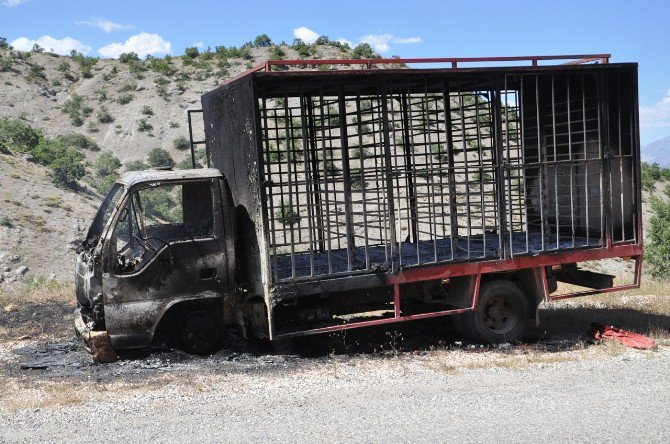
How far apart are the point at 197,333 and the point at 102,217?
1785 millimetres

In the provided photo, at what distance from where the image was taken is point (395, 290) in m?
8.70

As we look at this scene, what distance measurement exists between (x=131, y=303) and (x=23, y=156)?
30538 millimetres

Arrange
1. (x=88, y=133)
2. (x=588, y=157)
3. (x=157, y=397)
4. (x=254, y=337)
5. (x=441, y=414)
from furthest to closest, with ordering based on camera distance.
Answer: (x=88, y=133)
(x=588, y=157)
(x=254, y=337)
(x=157, y=397)
(x=441, y=414)

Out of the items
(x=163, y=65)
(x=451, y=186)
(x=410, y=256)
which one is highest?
(x=163, y=65)

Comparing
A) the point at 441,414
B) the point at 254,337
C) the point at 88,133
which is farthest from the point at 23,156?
the point at 441,414

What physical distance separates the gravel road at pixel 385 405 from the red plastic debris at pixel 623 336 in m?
0.38

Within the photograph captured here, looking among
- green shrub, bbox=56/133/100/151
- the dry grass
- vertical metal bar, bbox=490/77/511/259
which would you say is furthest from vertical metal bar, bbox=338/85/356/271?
green shrub, bbox=56/133/100/151

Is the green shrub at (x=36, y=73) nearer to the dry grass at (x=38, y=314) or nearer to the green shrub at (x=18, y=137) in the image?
the green shrub at (x=18, y=137)

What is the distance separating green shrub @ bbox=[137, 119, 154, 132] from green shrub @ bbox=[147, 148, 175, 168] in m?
4.70

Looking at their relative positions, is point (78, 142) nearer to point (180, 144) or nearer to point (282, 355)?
point (180, 144)

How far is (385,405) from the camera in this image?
6594 mm

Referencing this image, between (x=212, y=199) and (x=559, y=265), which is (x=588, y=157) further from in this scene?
(x=212, y=199)

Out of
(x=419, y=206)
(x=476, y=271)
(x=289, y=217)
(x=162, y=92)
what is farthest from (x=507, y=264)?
(x=162, y=92)

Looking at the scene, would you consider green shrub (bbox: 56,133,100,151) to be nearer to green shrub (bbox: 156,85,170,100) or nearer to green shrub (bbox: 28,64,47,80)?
green shrub (bbox: 156,85,170,100)
